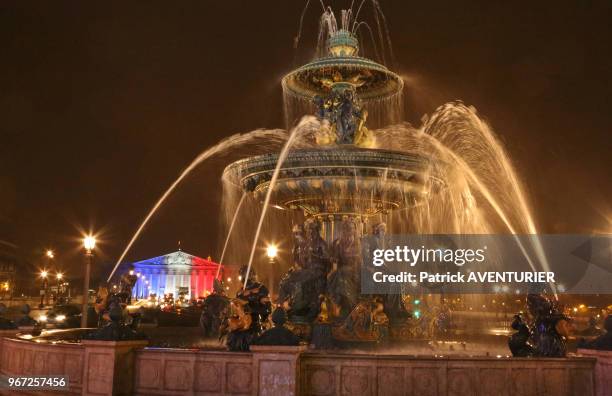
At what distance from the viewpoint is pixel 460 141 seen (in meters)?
18.8

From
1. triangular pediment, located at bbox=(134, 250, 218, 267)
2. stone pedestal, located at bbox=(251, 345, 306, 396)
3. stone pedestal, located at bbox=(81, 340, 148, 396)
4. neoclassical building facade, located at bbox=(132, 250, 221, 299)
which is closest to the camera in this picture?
stone pedestal, located at bbox=(251, 345, 306, 396)

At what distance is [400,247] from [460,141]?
4.49 metres

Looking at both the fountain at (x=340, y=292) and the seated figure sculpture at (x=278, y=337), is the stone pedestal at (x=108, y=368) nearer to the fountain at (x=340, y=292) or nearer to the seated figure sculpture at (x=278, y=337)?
the fountain at (x=340, y=292)

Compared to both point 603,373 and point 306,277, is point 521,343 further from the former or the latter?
point 306,277

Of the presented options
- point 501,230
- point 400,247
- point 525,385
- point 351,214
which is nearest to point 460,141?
point 400,247

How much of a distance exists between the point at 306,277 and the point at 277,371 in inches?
231

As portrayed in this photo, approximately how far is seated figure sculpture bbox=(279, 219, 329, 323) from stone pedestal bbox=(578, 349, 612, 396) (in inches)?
241

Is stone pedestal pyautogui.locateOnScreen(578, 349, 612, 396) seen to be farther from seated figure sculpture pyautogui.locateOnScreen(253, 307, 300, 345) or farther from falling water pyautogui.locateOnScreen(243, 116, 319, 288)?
falling water pyautogui.locateOnScreen(243, 116, 319, 288)

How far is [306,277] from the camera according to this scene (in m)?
13.5

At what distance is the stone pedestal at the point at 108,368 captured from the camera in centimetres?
811

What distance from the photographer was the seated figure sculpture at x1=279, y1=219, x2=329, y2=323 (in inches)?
522

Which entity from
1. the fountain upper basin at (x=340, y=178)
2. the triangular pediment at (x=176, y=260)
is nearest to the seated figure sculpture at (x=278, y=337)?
the fountain upper basin at (x=340, y=178)

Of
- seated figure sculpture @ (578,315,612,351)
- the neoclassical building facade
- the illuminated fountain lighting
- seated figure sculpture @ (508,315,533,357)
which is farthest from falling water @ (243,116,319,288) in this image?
the neoclassical building facade

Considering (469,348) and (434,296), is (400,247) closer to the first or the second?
(434,296)
